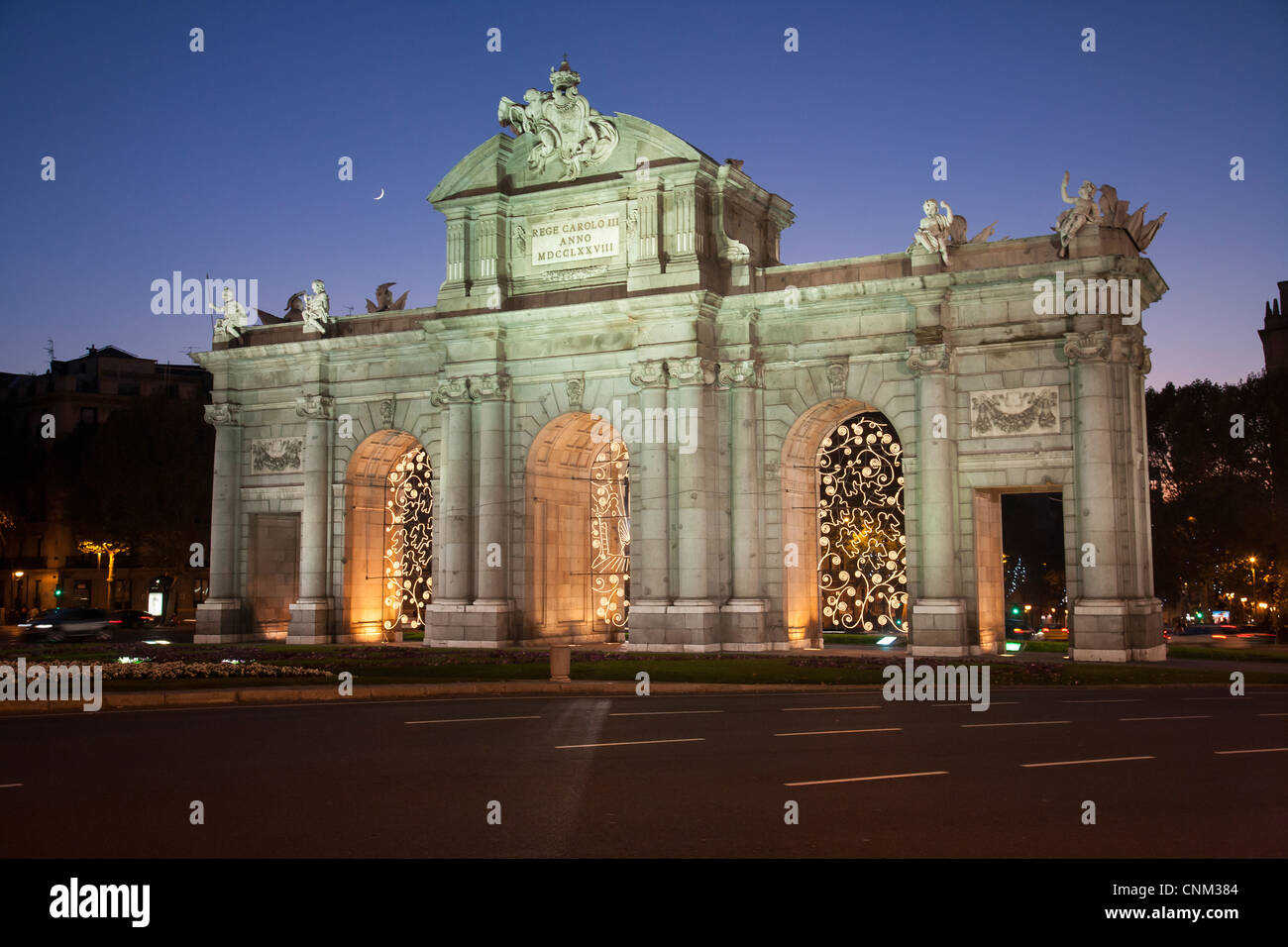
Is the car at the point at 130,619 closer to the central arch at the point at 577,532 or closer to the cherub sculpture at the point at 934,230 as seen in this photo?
the central arch at the point at 577,532

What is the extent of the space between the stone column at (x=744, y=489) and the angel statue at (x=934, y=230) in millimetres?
6222

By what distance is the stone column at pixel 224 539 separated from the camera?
44906mm

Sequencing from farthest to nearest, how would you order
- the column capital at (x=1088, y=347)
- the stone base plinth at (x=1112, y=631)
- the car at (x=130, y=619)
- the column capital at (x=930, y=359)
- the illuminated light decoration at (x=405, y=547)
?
1. the car at (x=130, y=619)
2. the illuminated light decoration at (x=405, y=547)
3. the column capital at (x=930, y=359)
4. the column capital at (x=1088, y=347)
5. the stone base plinth at (x=1112, y=631)

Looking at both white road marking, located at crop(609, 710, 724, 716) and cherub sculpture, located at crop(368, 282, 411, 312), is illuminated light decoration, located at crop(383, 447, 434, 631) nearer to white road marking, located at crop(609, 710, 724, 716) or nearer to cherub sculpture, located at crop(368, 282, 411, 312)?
cherub sculpture, located at crop(368, 282, 411, 312)

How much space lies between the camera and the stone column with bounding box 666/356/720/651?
1438 inches

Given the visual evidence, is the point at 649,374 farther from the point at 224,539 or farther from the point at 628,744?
the point at 628,744

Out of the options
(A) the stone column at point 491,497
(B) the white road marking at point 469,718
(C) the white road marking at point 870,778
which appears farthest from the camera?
(A) the stone column at point 491,497

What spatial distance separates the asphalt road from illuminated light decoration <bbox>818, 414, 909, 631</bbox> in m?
16.4

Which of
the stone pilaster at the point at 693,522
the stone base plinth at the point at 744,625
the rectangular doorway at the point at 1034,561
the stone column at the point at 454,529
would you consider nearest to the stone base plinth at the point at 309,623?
the stone column at the point at 454,529

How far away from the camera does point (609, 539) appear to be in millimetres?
43438

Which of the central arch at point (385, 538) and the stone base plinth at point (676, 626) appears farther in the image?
the central arch at point (385, 538)

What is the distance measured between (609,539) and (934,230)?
614 inches

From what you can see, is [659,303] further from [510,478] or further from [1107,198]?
[1107,198]

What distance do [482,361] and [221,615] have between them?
1418cm
